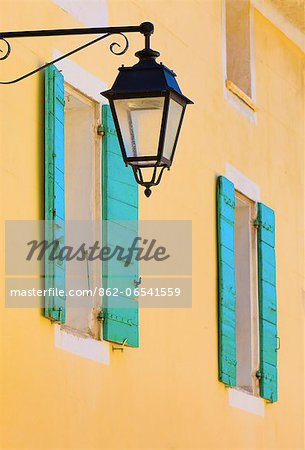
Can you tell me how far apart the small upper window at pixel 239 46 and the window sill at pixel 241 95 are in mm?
270

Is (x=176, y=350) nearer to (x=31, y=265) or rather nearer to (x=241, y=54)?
(x=31, y=265)

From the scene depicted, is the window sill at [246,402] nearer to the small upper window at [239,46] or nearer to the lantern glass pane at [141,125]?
the small upper window at [239,46]

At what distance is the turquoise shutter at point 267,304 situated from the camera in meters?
12.7

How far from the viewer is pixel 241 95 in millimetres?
12945

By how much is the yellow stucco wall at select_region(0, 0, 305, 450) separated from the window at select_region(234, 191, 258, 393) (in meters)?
0.31

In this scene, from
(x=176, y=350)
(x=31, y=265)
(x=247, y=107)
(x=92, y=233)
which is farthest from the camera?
(x=247, y=107)

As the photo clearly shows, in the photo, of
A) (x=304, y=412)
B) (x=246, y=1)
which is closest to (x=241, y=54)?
(x=246, y=1)

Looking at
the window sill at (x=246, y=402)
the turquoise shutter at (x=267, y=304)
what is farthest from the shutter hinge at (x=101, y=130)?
the turquoise shutter at (x=267, y=304)

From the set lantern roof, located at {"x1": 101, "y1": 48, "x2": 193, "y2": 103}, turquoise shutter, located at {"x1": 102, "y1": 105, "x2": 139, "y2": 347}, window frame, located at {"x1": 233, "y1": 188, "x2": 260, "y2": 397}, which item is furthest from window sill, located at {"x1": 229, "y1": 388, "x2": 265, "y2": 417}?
lantern roof, located at {"x1": 101, "y1": 48, "x2": 193, "y2": 103}

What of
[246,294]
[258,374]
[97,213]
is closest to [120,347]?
[97,213]

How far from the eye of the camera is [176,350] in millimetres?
11141

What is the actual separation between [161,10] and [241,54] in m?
2.14

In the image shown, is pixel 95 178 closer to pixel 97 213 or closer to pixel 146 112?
pixel 97 213

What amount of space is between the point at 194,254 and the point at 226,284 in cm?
53
